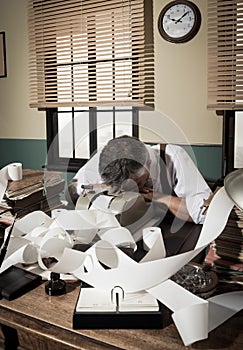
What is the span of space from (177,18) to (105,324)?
8.05 feet

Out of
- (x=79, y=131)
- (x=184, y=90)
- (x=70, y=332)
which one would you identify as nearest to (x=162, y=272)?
(x=70, y=332)

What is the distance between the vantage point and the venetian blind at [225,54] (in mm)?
2486

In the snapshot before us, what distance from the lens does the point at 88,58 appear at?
3146mm

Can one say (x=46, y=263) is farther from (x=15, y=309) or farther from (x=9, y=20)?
(x=9, y=20)

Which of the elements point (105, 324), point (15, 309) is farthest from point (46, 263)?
point (105, 324)

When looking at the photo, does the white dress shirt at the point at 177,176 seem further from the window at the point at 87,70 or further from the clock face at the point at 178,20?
the clock face at the point at 178,20

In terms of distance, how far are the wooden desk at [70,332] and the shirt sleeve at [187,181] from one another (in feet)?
3.52

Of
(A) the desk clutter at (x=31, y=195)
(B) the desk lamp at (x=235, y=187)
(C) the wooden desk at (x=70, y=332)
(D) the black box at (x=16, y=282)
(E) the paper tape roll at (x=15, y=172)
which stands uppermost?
(B) the desk lamp at (x=235, y=187)

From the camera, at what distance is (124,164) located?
69.4 inches

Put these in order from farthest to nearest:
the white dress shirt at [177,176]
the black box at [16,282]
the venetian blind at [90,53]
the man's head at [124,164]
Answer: the venetian blind at [90,53]
the white dress shirt at [177,176]
the man's head at [124,164]
the black box at [16,282]

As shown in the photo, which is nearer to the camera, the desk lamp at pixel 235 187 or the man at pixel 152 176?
the desk lamp at pixel 235 187

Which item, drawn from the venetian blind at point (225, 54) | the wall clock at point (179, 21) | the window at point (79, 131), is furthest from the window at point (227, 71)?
the window at point (79, 131)

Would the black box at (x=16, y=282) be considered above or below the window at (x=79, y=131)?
below

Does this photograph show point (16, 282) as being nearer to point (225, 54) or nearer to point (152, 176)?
point (152, 176)
